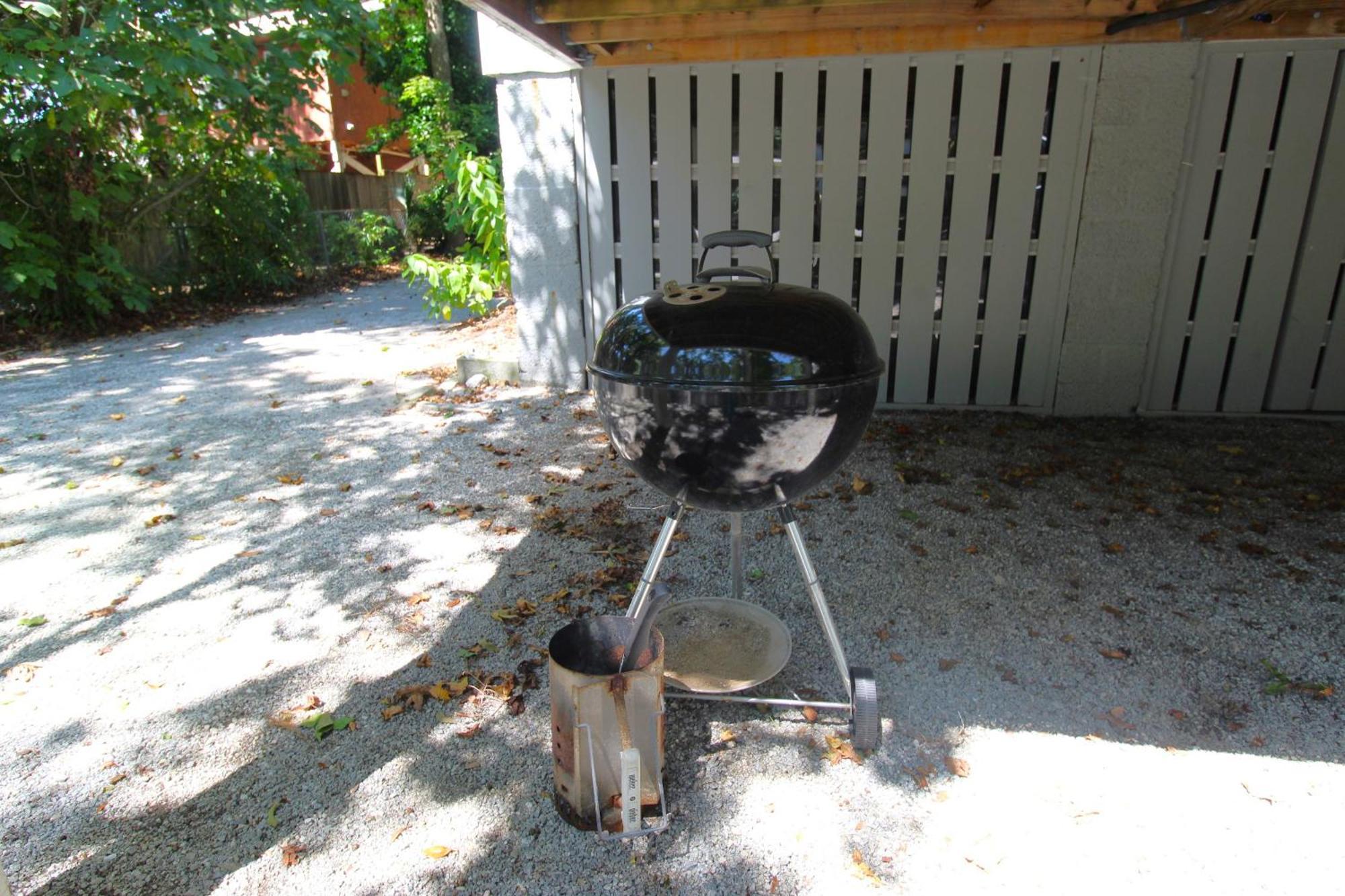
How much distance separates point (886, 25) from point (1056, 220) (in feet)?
5.62

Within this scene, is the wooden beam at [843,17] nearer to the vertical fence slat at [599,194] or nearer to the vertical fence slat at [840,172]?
the vertical fence slat at [840,172]

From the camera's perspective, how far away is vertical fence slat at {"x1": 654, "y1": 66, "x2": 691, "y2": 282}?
5.32 metres

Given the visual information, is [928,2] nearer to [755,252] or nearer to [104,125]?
[755,252]

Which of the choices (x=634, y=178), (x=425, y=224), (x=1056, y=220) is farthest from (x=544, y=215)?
(x=425, y=224)

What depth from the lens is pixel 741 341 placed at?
2.02 metres

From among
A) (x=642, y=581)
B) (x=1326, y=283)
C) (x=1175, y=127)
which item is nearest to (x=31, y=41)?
(x=642, y=581)

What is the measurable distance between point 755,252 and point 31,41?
6.53 metres

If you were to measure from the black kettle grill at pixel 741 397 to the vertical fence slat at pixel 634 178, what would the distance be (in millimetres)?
3462

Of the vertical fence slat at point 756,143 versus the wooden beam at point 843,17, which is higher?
the wooden beam at point 843,17

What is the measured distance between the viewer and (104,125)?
8.83 meters

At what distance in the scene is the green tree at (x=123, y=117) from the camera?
23.0ft

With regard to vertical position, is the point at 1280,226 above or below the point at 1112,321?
above

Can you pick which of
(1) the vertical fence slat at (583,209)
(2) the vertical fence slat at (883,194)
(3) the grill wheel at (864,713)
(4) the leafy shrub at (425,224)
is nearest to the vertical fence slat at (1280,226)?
(2) the vertical fence slat at (883,194)

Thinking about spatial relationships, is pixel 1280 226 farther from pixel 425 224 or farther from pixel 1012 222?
pixel 425 224
